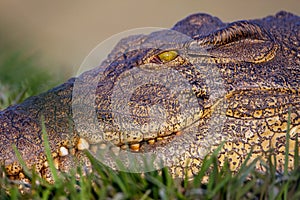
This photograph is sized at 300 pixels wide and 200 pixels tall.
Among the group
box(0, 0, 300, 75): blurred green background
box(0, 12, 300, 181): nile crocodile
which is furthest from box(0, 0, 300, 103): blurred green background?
box(0, 12, 300, 181): nile crocodile

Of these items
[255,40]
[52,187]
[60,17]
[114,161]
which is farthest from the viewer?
[60,17]

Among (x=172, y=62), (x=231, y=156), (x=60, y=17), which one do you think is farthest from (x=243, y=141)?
(x=60, y=17)

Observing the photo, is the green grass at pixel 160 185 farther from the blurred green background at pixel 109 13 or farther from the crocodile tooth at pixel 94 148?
the blurred green background at pixel 109 13

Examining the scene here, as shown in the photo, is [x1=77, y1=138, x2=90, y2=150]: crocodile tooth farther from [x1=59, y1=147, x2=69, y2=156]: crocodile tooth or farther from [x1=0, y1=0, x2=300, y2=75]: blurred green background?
[x1=0, y1=0, x2=300, y2=75]: blurred green background

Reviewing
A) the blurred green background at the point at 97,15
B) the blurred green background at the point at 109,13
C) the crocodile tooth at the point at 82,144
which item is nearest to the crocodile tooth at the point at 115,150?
the crocodile tooth at the point at 82,144

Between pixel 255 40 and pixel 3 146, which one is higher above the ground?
pixel 255 40

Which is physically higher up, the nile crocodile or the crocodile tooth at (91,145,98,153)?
the nile crocodile

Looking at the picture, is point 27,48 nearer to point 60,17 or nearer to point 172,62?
point 172,62
